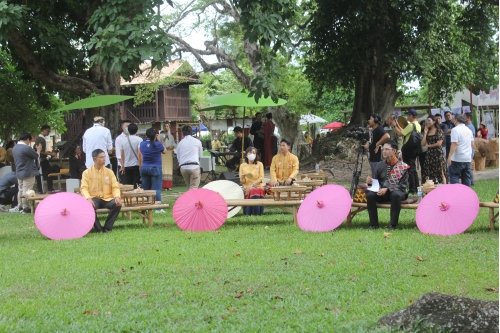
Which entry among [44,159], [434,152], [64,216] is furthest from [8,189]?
[434,152]

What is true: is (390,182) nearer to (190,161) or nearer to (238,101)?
(190,161)

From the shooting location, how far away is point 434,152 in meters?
13.6

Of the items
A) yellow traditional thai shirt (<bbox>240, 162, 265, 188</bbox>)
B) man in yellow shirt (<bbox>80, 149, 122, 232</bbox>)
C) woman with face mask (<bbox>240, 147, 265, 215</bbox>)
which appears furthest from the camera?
yellow traditional thai shirt (<bbox>240, 162, 265, 188</bbox>)

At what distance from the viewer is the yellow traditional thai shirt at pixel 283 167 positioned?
39.3 feet

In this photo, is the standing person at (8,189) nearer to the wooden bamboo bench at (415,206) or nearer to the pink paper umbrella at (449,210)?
the wooden bamboo bench at (415,206)

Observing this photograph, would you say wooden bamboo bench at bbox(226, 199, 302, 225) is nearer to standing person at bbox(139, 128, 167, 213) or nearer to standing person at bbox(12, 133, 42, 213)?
standing person at bbox(139, 128, 167, 213)

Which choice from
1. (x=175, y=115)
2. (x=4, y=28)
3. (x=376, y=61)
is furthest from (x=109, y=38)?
(x=175, y=115)

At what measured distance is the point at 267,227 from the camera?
10.5 metres

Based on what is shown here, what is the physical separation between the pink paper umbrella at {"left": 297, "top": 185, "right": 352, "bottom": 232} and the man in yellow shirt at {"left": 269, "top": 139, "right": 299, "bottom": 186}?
199 cm

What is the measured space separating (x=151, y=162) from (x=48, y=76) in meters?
6.32

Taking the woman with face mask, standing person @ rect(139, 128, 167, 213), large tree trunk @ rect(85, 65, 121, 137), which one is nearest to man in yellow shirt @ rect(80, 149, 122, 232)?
standing person @ rect(139, 128, 167, 213)

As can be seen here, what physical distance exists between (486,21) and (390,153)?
51.3 feet

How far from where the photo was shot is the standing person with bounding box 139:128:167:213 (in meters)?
12.6

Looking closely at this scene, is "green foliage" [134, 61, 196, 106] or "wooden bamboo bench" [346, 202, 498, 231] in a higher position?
"green foliage" [134, 61, 196, 106]
